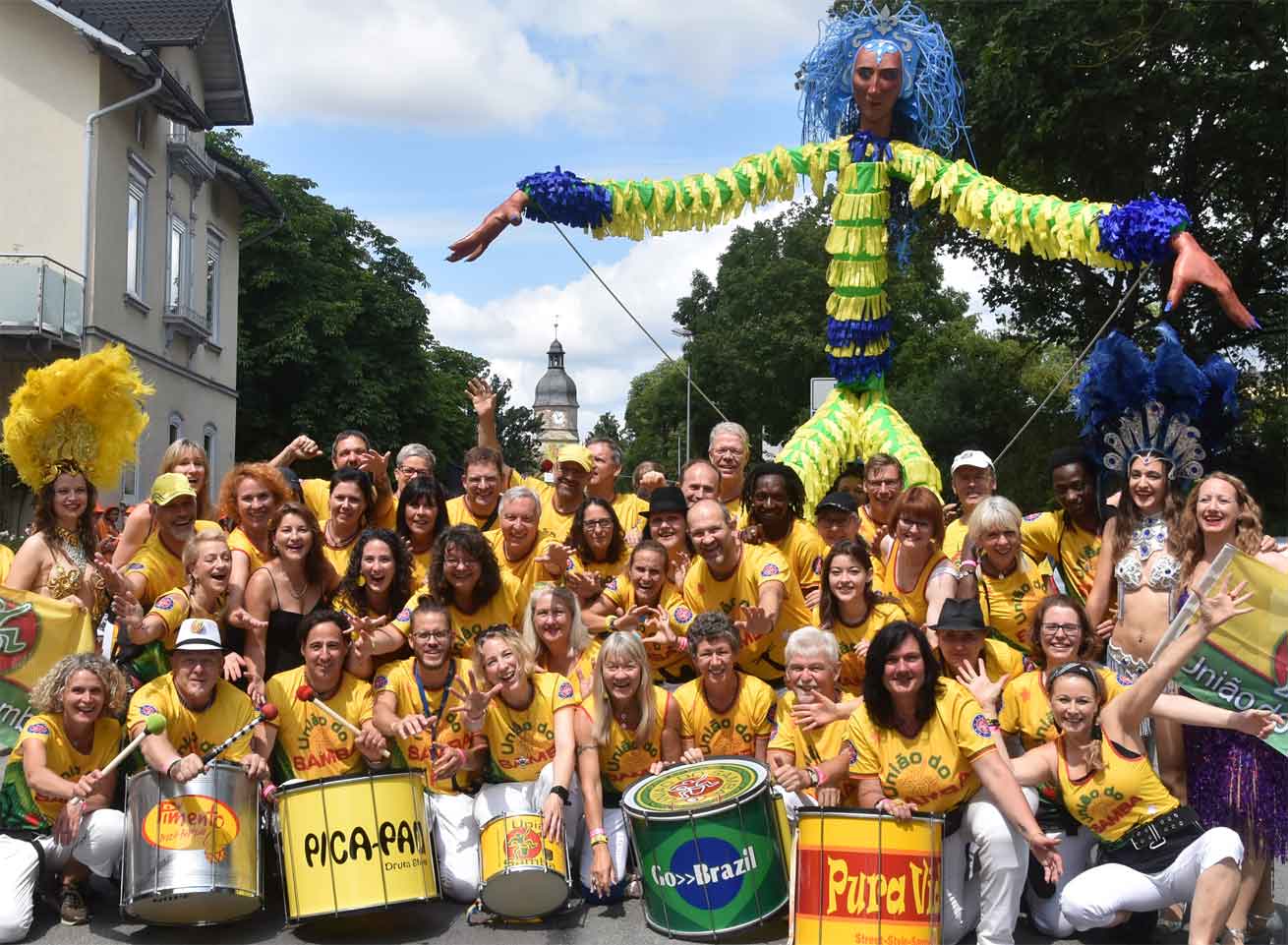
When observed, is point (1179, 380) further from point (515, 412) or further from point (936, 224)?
point (515, 412)

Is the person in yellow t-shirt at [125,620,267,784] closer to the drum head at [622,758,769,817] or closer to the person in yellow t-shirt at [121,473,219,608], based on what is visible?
the person in yellow t-shirt at [121,473,219,608]

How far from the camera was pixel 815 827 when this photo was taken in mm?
4469

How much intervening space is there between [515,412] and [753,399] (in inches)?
1579

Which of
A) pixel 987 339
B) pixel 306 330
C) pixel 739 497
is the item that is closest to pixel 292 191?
pixel 306 330

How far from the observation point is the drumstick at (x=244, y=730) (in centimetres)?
495

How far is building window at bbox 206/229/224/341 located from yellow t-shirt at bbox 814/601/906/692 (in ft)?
68.8

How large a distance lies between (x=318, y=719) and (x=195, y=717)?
48cm

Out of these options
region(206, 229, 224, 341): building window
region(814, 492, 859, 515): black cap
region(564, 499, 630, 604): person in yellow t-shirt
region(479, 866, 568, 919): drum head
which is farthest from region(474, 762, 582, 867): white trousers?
region(206, 229, 224, 341): building window

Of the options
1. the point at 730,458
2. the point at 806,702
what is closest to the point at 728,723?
the point at 806,702

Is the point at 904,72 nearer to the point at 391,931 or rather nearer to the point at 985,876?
the point at 985,876

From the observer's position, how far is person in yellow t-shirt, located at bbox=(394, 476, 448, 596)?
6492 millimetres

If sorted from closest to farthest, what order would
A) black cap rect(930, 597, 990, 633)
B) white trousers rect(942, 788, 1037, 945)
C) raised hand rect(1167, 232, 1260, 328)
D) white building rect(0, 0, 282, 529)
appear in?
white trousers rect(942, 788, 1037, 945), black cap rect(930, 597, 990, 633), raised hand rect(1167, 232, 1260, 328), white building rect(0, 0, 282, 529)

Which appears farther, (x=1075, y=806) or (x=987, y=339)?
(x=987, y=339)

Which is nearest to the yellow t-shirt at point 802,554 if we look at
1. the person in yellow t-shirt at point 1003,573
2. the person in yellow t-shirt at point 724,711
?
the person in yellow t-shirt at point 1003,573
